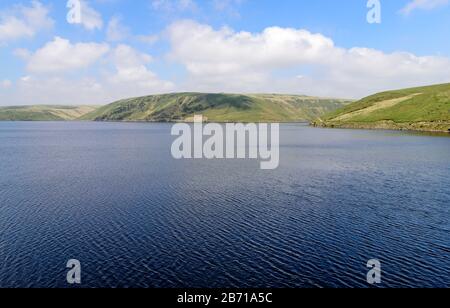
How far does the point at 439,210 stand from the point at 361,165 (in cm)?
4838

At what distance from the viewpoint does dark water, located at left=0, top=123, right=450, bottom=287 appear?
3550 cm

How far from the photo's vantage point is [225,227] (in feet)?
161

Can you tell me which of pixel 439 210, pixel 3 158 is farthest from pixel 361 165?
pixel 3 158

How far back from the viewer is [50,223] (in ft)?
166

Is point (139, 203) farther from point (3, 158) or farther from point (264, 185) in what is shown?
point (3, 158)

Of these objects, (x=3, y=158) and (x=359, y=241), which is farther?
(x=3, y=158)

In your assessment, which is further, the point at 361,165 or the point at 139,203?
the point at 361,165

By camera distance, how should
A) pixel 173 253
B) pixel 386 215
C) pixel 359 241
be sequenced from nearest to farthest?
1. pixel 173 253
2. pixel 359 241
3. pixel 386 215

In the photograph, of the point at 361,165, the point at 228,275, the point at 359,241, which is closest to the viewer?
the point at 228,275

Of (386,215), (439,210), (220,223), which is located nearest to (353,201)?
(386,215)

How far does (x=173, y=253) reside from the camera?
40281 mm

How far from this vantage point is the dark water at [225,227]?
116ft
